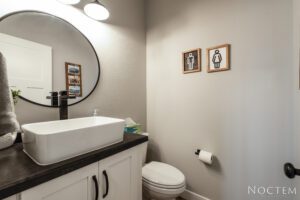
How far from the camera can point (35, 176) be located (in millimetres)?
604

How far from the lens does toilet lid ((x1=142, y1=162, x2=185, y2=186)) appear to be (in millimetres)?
1324

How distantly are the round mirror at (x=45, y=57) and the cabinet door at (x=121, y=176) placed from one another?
0.65m

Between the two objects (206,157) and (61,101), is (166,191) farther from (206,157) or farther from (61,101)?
(61,101)

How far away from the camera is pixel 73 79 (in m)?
Result: 1.33

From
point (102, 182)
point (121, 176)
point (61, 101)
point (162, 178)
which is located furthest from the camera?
point (162, 178)

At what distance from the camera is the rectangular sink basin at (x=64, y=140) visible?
70 cm

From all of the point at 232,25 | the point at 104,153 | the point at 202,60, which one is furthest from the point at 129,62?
the point at 104,153

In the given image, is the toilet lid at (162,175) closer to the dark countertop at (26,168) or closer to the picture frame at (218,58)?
the dark countertop at (26,168)

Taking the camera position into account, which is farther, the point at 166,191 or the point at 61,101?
the point at 166,191

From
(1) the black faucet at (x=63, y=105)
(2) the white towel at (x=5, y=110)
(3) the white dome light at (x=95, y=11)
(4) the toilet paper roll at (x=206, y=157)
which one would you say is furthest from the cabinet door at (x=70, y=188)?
(3) the white dome light at (x=95, y=11)

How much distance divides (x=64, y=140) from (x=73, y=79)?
29.0 inches

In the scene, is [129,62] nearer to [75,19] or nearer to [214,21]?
[75,19]

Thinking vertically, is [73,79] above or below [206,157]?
above

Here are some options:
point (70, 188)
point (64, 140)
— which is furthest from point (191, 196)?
point (64, 140)
